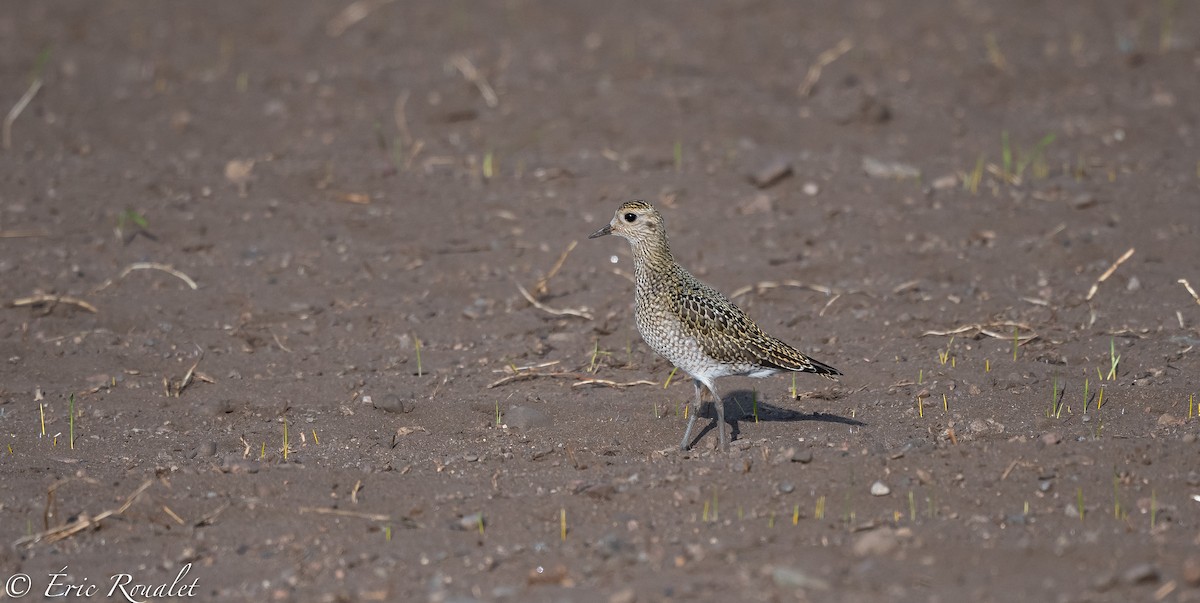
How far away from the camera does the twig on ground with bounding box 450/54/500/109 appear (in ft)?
42.6

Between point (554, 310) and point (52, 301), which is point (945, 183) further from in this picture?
point (52, 301)

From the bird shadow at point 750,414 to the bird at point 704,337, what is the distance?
277 mm

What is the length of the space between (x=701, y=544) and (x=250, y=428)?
9.69 ft

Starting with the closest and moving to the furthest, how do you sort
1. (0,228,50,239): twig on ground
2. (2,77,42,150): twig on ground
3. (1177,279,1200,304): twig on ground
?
(1177,279,1200,304): twig on ground
(0,228,50,239): twig on ground
(2,77,42,150): twig on ground

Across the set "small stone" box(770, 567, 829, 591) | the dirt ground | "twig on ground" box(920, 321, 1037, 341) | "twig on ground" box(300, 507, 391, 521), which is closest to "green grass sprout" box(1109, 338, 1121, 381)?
the dirt ground

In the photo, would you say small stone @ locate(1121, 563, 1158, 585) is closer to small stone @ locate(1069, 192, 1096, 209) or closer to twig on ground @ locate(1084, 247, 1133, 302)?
twig on ground @ locate(1084, 247, 1133, 302)

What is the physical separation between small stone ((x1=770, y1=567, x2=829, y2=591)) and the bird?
5.90 ft

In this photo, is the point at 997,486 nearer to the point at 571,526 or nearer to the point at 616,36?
the point at 571,526

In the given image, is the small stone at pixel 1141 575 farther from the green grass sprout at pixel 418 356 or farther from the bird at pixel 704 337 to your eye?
the green grass sprout at pixel 418 356

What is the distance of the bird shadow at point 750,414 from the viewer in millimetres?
7863

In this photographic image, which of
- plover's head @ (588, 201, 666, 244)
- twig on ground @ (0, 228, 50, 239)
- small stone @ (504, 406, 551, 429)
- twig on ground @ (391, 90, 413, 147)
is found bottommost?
twig on ground @ (0, 228, 50, 239)

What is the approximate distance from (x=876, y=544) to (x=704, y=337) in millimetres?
1821

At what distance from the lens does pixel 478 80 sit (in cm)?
1325

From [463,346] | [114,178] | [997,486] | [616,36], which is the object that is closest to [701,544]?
[997,486]
